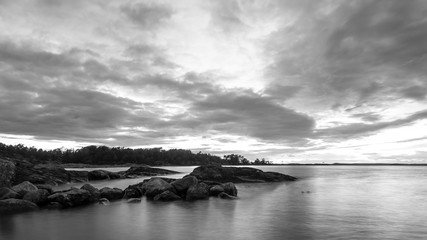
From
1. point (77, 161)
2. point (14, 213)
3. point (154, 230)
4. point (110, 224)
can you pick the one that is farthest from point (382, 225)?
point (77, 161)

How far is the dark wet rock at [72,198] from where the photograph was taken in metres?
22.8

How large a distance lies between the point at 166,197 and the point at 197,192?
2.82 meters

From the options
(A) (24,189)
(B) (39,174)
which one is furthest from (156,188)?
(B) (39,174)

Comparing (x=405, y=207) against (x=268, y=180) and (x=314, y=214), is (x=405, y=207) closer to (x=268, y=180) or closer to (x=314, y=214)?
(x=314, y=214)

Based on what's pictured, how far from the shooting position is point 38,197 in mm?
22859

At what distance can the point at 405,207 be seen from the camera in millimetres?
23547

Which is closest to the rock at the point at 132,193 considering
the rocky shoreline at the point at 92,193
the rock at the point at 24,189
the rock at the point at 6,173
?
the rocky shoreline at the point at 92,193

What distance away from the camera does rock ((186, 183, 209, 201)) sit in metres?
26.8

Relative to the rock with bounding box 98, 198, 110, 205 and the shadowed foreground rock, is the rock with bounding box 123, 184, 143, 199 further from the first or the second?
the rock with bounding box 98, 198, 110, 205

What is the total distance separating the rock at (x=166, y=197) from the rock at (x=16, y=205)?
922 cm

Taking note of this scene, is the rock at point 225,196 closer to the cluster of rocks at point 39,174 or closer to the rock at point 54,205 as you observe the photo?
the rock at point 54,205

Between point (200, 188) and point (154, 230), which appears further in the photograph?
point (200, 188)

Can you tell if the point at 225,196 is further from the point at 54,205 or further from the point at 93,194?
the point at 54,205

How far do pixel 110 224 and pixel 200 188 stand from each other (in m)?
11.9
